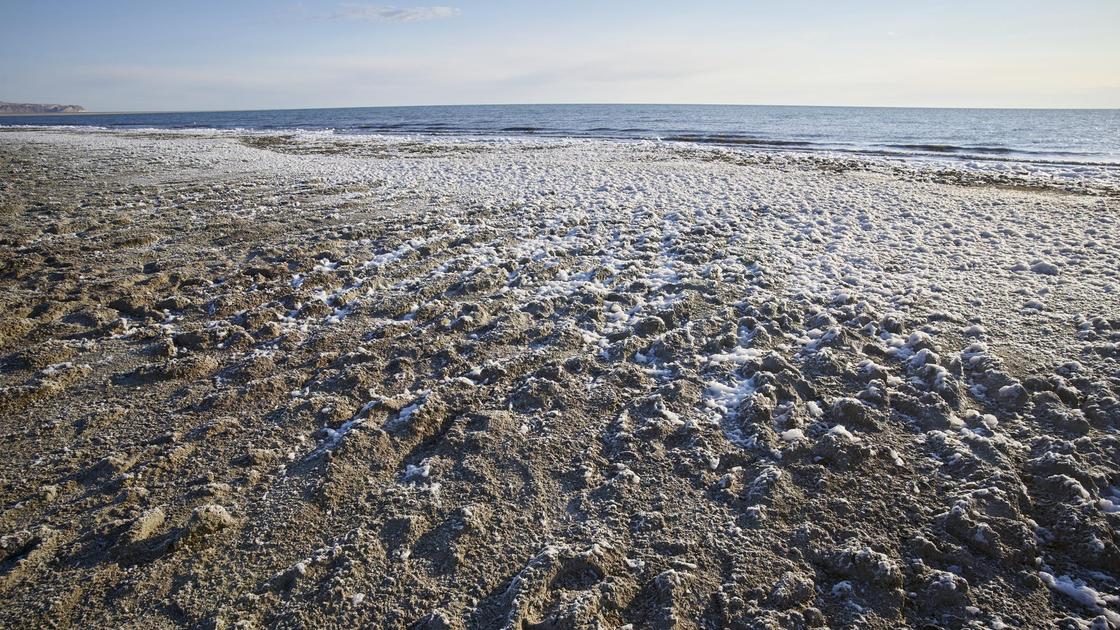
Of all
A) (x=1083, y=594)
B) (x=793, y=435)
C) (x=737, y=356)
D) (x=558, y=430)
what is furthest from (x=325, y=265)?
(x=1083, y=594)

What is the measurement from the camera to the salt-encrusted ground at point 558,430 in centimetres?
290

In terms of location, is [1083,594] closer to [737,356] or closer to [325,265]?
[737,356]

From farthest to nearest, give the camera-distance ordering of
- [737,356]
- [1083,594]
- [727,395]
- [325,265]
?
[325,265] → [737,356] → [727,395] → [1083,594]

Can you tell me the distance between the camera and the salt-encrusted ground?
9.52 ft

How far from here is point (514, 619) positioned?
2.69m

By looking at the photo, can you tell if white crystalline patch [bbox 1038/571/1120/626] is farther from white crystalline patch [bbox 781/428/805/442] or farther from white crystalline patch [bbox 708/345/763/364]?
white crystalline patch [bbox 708/345/763/364]

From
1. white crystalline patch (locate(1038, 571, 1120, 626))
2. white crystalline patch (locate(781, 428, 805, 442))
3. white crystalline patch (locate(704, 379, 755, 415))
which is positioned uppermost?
white crystalline patch (locate(704, 379, 755, 415))

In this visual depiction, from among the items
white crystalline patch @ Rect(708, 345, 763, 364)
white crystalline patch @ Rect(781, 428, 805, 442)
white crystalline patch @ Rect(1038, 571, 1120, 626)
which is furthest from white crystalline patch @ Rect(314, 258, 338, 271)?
white crystalline patch @ Rect(1038, 571, 1120, 626)

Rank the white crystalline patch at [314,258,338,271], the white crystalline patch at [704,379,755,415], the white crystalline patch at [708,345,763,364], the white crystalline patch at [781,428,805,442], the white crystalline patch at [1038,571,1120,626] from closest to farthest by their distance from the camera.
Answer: the white crystalline patch at [1038,571,1120,626]
the white crystalline patch at [781,428,805,442]
the white crystalline patch at [704,379,755,415]
the white crystalline patch at [708,345,763,364]
the white crystalline patch at [314,258,338,271]

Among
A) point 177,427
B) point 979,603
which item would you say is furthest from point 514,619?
point 177,427

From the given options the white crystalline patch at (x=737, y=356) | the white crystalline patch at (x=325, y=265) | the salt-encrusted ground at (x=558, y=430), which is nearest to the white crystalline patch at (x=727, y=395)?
the salt-encrusted ground at (x=558, y=430)

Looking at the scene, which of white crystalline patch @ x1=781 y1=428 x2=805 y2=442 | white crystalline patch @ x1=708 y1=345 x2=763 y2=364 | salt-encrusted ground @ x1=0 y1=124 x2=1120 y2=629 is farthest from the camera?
white crystalline patch @ x1=708 y1=345 x2=763 y2=364

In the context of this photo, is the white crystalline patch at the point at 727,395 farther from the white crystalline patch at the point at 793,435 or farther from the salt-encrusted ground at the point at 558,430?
the white crystalline patch at the point at 793,435

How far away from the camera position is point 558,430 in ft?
14.1
